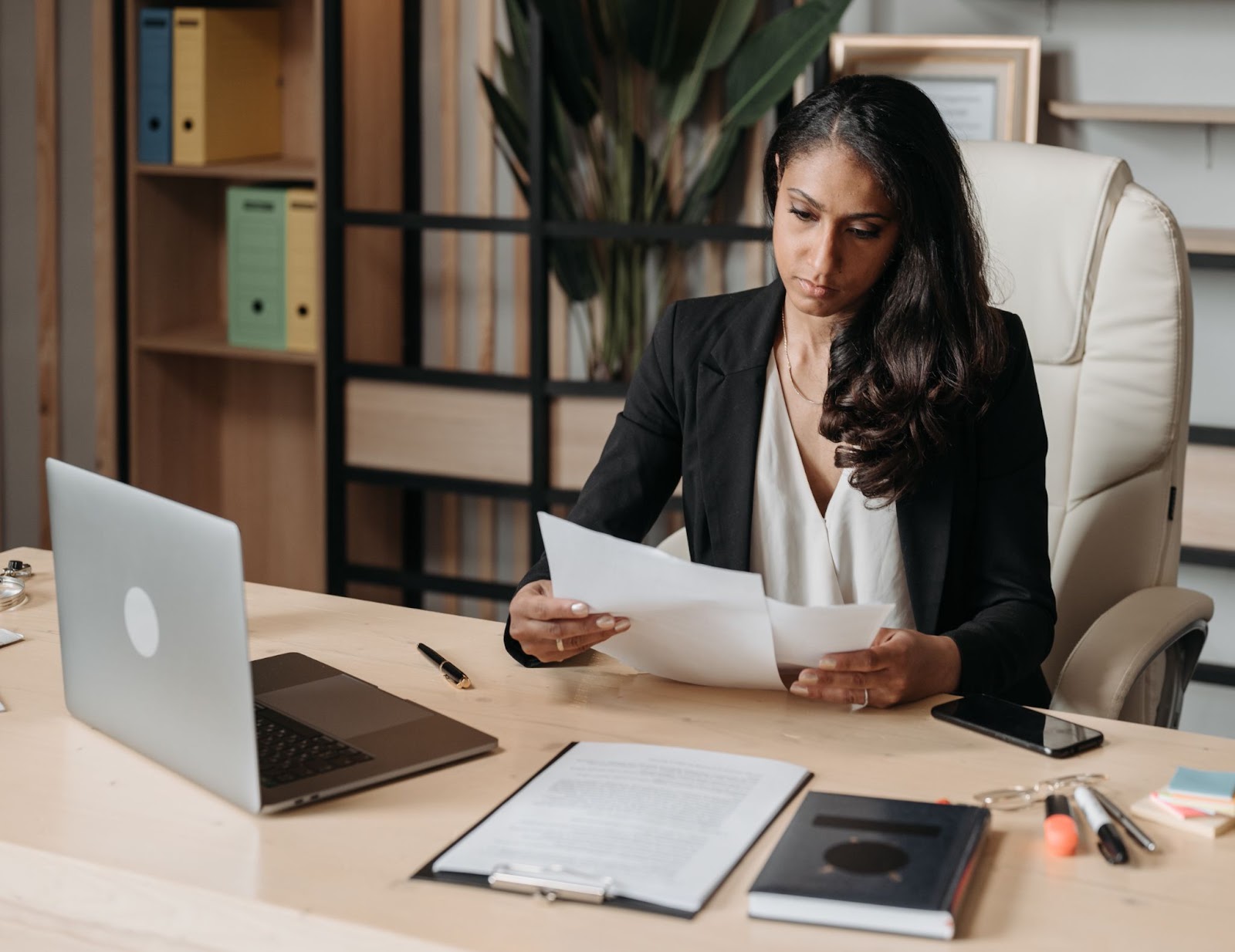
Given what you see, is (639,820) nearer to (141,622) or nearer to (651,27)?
(141,622)

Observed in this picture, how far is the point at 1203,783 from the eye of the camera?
115cm

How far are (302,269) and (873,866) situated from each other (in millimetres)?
2414

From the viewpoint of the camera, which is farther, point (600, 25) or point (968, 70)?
point (600, 25)

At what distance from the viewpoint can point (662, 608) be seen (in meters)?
1.30

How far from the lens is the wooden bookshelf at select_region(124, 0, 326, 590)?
3.24 meters

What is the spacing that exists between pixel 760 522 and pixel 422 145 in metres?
1.93

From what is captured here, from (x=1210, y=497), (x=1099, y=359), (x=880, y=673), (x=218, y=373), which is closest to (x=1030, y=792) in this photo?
(x=880, y=673)

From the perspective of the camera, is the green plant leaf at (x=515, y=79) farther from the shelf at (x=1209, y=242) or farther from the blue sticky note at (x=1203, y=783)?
the blue sticky note at (x=1203, y=783)

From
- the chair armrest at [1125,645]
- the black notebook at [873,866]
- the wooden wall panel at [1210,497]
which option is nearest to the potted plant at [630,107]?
the wooden wall panel at [1210,497]

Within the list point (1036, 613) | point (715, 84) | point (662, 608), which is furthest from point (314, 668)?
point (715, 84)

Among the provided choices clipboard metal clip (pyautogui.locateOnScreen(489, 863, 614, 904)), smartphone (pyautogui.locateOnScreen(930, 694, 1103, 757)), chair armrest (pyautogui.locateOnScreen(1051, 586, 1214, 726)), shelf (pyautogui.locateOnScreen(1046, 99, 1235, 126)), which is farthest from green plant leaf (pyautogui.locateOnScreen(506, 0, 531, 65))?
clipboard metal clip (pyautogui.locateOnScreen(489, 863, 614, 904))

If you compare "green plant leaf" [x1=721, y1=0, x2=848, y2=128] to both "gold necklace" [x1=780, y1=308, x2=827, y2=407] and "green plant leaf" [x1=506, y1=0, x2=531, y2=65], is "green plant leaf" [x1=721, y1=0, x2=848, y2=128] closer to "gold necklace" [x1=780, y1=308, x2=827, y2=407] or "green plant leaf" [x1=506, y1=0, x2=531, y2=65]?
"green plant leaf" [x1=506, y1=0, x2=531, y2=65]

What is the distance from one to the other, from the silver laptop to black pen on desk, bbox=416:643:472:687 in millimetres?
78

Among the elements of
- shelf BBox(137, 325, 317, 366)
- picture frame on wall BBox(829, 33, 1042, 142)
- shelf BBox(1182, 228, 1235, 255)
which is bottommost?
shelf BBox(137, 325, 317, 366)
